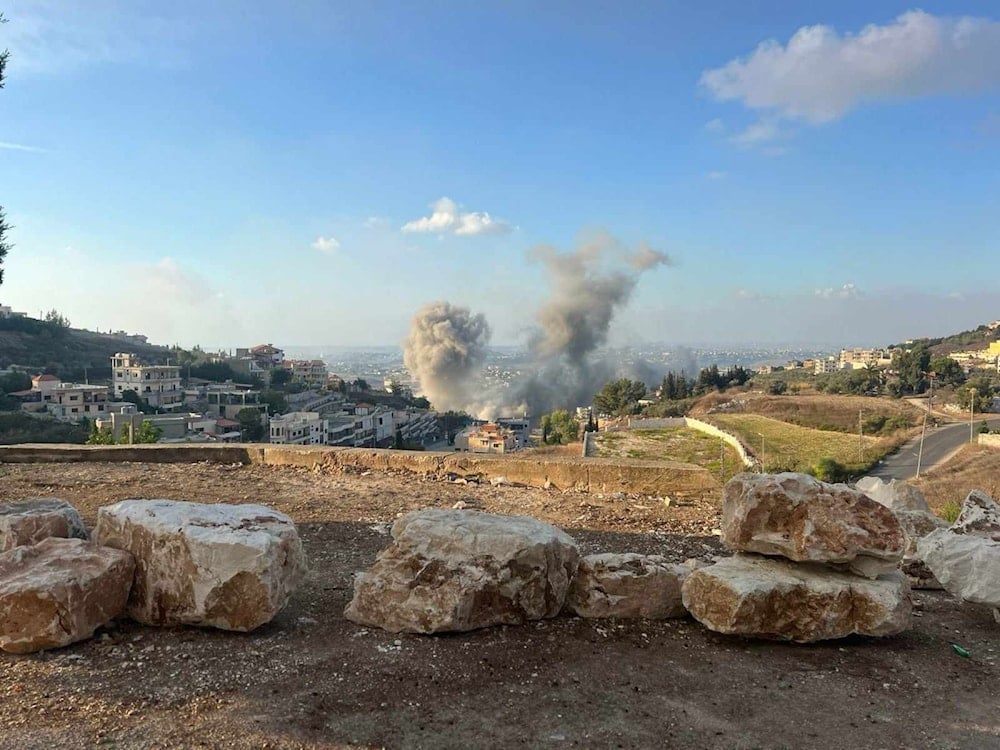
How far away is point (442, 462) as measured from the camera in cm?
961

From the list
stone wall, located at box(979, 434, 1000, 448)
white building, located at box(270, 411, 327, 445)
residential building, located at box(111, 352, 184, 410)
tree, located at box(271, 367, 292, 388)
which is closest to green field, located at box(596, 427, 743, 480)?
stone wall, located at box(979, 434, 1000, 448)

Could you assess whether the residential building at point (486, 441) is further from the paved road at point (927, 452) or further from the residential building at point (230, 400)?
the paved road at point (927, 452)

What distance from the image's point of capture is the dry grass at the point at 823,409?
1666 inches

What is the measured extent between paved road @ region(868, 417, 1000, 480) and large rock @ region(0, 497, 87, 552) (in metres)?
27.4

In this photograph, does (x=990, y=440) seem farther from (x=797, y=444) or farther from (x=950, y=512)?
(x=950, y=512)

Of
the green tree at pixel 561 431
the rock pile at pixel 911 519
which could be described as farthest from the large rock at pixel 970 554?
the green tree at pixel 561 431

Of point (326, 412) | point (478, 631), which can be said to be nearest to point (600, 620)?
point (478, 631)

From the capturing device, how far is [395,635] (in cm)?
430

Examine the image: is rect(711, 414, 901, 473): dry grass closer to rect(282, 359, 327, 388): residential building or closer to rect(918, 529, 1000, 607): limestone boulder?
rect(918, 529, 1000, 607): limestone boulder

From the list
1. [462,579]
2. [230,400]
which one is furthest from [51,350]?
[462,579]

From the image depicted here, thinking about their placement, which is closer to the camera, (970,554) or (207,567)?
(207,567)

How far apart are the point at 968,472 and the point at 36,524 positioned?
28452 millimetres

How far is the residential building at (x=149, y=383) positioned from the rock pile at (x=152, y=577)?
2497 inches

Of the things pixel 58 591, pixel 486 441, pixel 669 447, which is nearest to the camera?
pixel 58 591
